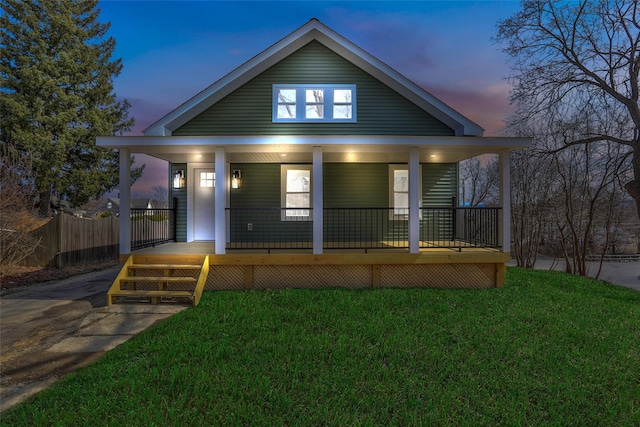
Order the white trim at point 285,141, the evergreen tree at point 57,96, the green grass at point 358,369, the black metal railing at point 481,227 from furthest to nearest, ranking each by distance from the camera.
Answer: the evergreen tree at point 57,96
the black metal railing at point 481,227
the white trim at point 285,141
the green grass at point 358,369

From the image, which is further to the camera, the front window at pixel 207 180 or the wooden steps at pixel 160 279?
the front window at pixel 207 180

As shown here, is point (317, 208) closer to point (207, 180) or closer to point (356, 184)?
point (356, 184)

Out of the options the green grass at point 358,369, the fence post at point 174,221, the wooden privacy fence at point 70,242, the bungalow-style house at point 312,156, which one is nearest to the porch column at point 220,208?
the bungalow-style house at point 312,156

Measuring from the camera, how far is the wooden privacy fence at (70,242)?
11.1 m

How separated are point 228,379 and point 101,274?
928cm

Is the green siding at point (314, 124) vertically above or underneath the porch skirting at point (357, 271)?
above

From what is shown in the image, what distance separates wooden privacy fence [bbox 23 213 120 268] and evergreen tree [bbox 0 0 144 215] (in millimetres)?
6507

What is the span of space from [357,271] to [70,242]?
10876 millimetres

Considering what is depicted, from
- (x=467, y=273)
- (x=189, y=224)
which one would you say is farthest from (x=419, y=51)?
(x=189, y=224)

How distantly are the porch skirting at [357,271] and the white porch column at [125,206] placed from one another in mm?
1999

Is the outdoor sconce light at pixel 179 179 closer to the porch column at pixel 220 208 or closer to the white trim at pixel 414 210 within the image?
the porch column at pixel 220 208

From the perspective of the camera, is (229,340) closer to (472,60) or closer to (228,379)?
(228,379)

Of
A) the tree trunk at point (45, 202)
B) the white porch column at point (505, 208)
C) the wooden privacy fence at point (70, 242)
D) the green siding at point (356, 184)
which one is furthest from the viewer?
the tree trunk at point (45, 202)

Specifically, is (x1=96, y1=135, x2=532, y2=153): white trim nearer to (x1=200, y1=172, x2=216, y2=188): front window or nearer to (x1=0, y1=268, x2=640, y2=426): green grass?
(x1=200, y1=172, x2=216, y2=188): front window
